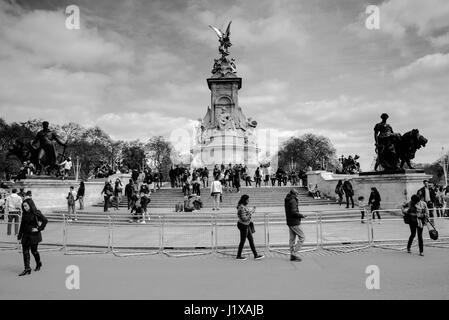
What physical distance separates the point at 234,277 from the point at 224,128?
4163 cm

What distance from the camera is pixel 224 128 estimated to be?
1905 inches

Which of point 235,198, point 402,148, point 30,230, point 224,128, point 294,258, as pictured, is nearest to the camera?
point 30,230

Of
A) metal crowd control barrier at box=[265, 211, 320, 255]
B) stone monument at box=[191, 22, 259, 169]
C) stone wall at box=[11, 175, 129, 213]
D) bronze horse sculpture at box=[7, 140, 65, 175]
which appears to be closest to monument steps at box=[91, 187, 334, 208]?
stone wall at box=[11, 175, 129, 213]

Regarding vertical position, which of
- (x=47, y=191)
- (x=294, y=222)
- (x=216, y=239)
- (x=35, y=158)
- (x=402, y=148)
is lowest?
(x=216, y=239)

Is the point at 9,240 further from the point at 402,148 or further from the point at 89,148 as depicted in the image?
the point at 89,148

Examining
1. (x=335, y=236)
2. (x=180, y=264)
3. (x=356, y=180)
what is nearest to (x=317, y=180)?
(x=356, y=180)

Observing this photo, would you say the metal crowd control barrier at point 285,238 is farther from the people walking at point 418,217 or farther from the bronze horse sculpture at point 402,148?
the bronze horse sculpture at point 402,148

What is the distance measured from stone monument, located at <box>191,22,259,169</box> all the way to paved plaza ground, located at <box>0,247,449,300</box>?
3582 cm

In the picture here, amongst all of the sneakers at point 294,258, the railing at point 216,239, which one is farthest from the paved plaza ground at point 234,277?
the railing at point 216,239

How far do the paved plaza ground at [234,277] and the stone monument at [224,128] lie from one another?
118 feet

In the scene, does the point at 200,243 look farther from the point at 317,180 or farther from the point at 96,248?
the point at 317,180

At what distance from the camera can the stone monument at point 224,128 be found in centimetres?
4697

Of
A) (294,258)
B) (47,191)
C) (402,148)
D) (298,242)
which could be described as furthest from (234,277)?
(47,191)

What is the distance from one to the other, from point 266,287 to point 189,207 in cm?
1280
